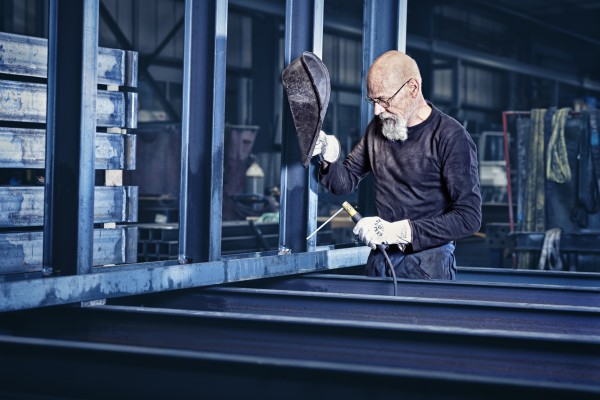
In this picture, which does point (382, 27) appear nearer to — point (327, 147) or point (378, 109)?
point (378, 109)

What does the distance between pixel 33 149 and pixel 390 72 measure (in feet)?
5.54

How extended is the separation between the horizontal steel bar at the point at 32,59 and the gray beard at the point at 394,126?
1366 millimetres

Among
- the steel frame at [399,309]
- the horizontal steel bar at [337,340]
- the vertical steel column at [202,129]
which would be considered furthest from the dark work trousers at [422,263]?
the horizontal steel bar at [337,340]

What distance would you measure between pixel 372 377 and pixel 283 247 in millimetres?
2264

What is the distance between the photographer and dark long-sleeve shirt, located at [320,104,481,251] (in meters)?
3.64

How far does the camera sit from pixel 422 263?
3844 millimetres

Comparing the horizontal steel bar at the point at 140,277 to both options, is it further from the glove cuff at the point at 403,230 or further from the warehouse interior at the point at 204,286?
the glove cuff at the point at 403,230

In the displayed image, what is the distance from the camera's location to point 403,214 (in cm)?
388

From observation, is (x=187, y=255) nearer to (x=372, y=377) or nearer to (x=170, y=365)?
(x=170, y=365)

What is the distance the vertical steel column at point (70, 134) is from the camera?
2.87 m

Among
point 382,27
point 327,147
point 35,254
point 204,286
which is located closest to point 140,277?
point 204,286

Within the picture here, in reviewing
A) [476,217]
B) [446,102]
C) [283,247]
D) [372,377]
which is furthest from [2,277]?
[446,102]

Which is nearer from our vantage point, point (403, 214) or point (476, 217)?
point (476, 217)

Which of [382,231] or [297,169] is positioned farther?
[297,169]
